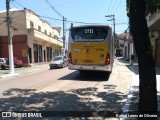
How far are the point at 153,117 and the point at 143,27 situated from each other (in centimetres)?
168

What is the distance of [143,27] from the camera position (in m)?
5.70

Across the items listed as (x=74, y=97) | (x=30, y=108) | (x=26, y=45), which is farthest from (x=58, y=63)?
(x=30, y=108)

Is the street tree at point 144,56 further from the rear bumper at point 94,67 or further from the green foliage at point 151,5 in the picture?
the rear bumper at point 94,67

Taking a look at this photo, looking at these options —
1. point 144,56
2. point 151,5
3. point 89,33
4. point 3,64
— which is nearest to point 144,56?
point 144,56

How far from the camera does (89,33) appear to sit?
61.0 feet

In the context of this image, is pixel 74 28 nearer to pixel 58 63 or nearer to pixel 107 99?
pixel 107 99

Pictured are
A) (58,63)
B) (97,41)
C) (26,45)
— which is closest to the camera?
(97,41)

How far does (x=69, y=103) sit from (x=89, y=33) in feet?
29.2

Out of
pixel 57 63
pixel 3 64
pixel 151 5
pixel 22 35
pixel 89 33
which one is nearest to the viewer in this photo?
pixel 151 5

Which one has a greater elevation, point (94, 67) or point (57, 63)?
point (94, 67)

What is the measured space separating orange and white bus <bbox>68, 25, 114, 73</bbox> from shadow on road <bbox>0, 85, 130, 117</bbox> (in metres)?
5.66

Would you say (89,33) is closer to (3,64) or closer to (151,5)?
(151,5)

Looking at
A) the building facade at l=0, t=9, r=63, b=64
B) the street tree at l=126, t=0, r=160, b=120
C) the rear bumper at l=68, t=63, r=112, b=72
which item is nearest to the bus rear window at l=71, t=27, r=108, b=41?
the rear bumper at l=68, t=63, r=112, b=72

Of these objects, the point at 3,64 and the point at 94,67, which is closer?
the point at 94,67
